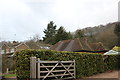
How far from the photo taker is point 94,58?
1058 cm

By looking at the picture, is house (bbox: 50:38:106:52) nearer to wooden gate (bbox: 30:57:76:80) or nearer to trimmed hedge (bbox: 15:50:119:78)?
trimmed hedge (bbox: 15:50:119:78)

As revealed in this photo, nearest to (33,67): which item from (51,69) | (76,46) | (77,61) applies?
(51,69)

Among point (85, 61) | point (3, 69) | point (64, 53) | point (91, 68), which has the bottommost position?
point (3, 69)

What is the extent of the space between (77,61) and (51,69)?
254 cm

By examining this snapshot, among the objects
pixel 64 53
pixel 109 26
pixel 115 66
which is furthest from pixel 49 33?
pixel 64 53

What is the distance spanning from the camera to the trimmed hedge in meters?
6.34

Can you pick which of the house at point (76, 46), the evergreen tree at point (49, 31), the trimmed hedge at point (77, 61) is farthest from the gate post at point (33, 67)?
the evergreen tree at point (49, 31)

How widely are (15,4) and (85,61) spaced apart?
8086 millimetres

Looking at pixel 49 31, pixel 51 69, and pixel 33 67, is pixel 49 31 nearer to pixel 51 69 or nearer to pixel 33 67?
pixel 51 69

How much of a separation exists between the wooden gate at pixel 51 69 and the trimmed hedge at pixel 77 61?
0.97ft

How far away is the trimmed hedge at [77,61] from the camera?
634 cm

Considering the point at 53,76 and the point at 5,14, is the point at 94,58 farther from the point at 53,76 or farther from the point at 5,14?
the point at 5,14

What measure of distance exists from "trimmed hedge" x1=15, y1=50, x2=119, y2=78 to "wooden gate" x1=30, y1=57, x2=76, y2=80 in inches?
11.6

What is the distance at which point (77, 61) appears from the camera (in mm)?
8742
